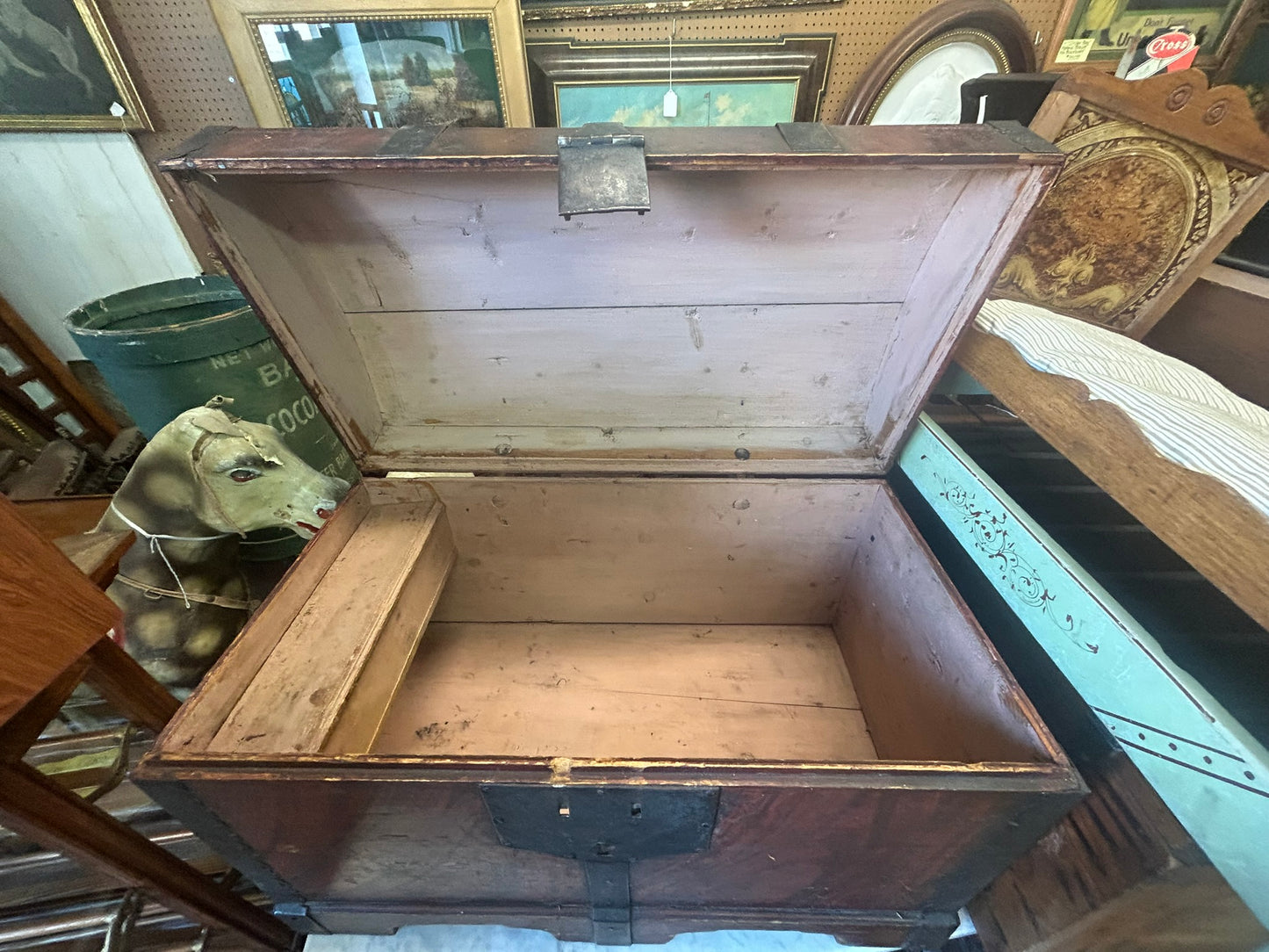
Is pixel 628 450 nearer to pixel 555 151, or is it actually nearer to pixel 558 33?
pixel 555 151

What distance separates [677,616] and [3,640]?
1112 millimetres

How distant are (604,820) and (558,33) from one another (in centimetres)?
159

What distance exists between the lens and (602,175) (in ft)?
1.89

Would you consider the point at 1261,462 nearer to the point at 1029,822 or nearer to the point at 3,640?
the point at 1029,822

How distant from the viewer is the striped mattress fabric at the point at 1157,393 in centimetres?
60

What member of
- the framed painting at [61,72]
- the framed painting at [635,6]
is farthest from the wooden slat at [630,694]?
the framed painting at [61,72]

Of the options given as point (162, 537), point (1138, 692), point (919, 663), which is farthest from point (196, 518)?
point (1138, 692)

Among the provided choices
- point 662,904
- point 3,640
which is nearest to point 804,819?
point 662,904

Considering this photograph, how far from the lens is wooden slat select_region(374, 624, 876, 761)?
1.07 meters

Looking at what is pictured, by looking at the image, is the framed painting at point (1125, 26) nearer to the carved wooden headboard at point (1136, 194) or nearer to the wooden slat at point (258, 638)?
the carved wooden headboard at point (1136, 194)

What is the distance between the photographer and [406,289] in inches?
35.5

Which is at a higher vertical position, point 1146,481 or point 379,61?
point 379,61

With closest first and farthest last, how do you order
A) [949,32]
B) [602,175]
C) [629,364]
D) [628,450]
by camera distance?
1. [602,175]
2. [629,364]
3. [628,450]
4. [949,32]

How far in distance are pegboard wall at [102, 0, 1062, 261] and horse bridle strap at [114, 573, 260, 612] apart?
0.86m
